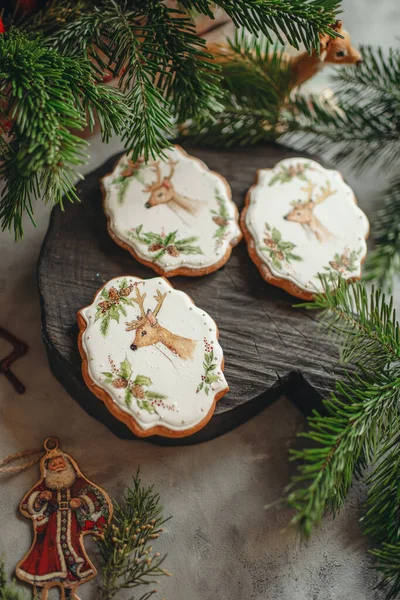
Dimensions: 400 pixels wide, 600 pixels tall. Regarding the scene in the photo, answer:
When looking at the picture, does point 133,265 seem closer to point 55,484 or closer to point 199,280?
point 199,280

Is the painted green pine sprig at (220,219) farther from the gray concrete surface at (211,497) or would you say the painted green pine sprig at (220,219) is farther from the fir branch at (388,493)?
the fir branch at (388,493)

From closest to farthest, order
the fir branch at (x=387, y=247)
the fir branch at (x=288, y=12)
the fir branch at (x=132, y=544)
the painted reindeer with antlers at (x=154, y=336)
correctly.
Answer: the fir branch at (x=288, y=12) → the fir branch at (x=132, y=544) → the painted reindeer with antlers at (x=154, y=336) → the fir branch at (x=387, y=247)

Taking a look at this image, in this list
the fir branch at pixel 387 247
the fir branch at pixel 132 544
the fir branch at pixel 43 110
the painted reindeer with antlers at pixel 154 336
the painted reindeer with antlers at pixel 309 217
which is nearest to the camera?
the fir branch at pixel 43 110

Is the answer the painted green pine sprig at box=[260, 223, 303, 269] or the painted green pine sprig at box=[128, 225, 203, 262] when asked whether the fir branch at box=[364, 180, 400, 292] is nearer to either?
the painted green pine sprig at box=[260, 223, 303, 269]

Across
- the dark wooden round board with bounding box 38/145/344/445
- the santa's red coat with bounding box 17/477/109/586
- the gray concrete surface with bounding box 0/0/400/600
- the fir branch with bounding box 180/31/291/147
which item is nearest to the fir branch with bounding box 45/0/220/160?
the fir branch with bounding box 180/31/291/147

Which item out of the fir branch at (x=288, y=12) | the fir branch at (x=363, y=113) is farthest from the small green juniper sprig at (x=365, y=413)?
the fir branch at (x=363, y=113)

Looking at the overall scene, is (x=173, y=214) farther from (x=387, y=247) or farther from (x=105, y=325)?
(x=387, y=247)

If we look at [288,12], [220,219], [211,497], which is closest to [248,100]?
[220,219]

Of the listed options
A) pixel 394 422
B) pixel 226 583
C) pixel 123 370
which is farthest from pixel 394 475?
pixel 123 370
